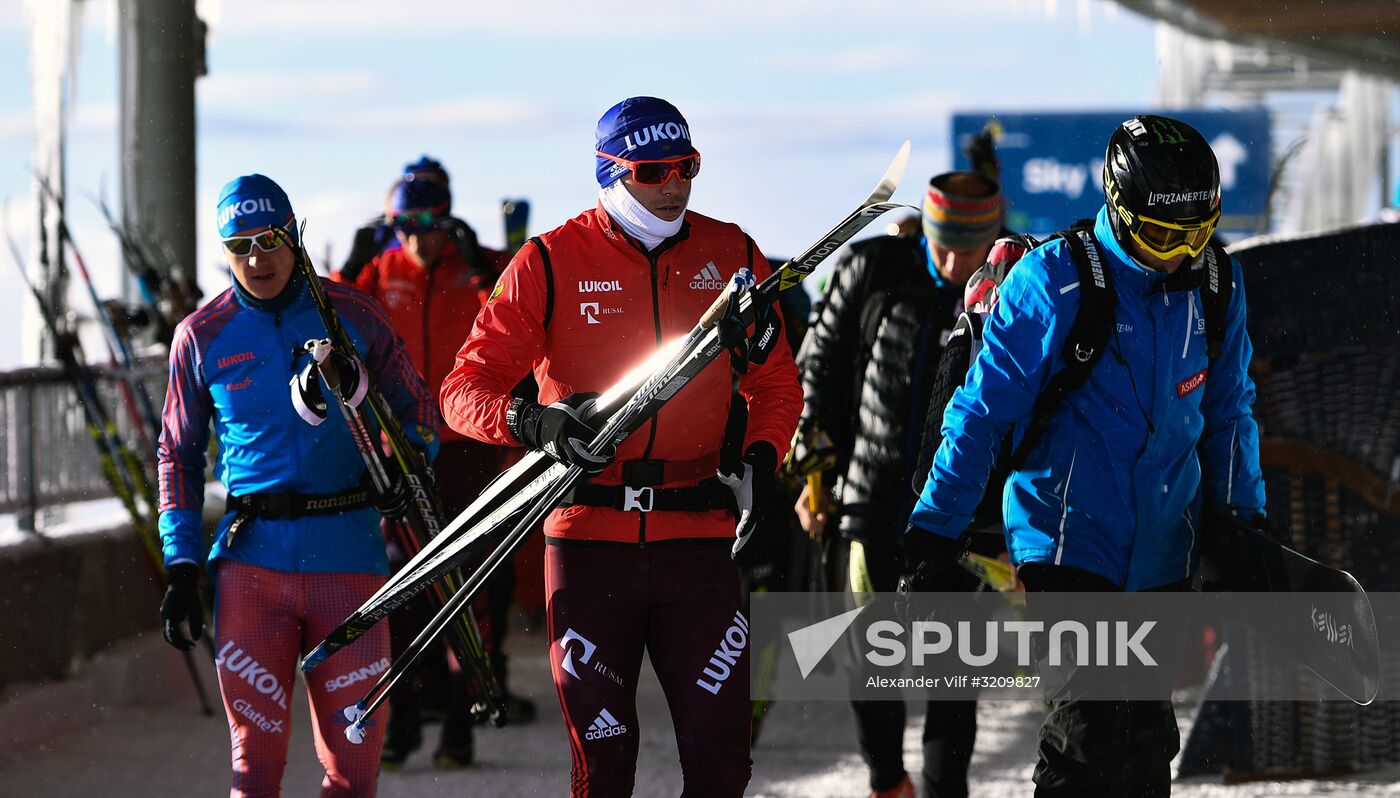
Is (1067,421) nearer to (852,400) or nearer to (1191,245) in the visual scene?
(1191,245)

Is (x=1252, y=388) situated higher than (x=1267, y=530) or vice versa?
(x=1252, y=388)

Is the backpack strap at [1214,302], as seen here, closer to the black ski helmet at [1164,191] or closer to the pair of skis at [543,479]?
the black ski helmet at [1164,191]

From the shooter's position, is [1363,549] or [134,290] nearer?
[1363,549]

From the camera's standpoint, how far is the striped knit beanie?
5.87 meters

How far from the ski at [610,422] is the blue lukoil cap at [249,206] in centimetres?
100

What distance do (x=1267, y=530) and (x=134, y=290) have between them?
8.18m

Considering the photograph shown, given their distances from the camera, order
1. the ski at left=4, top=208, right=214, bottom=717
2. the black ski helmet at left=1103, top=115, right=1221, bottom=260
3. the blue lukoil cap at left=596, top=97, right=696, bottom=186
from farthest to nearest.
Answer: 1. the ski at left=4, top=208, right=214, bottom=717
2. the blue lukoil cap at left=596, top=97, right=696, bottom=186
3. the black ski helmet at left=1103, top=115, right=1221, bottom=260

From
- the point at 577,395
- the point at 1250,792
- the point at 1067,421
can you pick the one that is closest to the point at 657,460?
the point at 577,395

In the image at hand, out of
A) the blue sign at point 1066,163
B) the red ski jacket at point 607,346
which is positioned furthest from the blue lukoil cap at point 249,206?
the blue sign at point 1066,163

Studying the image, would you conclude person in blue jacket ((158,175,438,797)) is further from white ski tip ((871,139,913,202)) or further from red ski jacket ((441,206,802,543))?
white ski tip ((871,139,913,202))

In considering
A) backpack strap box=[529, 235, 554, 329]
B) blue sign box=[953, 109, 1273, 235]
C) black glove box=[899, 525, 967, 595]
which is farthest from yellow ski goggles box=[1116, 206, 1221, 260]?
blue sign box=[953, 109, 1273, 235]

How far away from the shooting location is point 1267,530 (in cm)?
Answer: 427

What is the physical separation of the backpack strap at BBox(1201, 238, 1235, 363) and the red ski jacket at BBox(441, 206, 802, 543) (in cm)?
110

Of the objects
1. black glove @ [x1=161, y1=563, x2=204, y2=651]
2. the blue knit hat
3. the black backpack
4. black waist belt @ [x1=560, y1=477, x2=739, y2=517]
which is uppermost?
the blue knit hat
